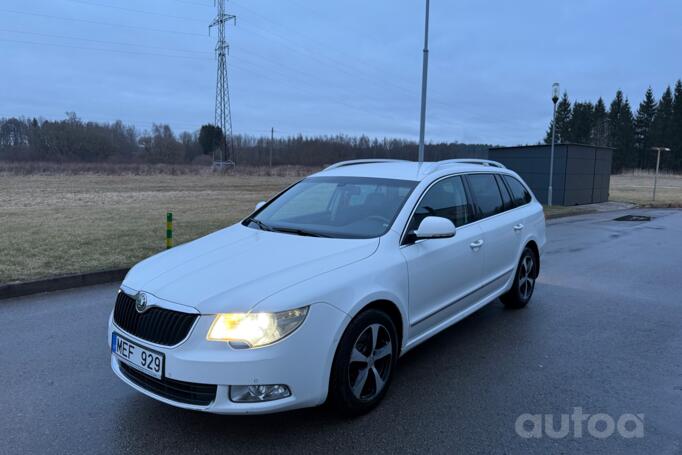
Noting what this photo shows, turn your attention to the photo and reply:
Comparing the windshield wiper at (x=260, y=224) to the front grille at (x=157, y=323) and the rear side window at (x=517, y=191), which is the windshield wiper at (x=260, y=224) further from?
the rear side window at (x=517, y=191)

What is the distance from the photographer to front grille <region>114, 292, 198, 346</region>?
2.86 m

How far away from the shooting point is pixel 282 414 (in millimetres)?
3346

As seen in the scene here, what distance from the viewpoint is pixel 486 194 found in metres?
5.20

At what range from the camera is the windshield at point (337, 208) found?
3959 mm

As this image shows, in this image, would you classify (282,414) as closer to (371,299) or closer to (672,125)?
(371,299)

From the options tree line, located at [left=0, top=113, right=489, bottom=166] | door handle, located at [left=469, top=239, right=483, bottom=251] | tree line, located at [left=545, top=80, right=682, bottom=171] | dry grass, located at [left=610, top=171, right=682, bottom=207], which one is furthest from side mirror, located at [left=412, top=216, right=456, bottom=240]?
tree line, located at [left=545, top=80, right=682, bottom=171]

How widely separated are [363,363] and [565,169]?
67.7 ft

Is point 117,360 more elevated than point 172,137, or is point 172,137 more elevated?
point 172,137

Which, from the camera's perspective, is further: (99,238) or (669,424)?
(99,238)

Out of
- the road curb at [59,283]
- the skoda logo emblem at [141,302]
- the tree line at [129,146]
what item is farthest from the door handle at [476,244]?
the tree line at [129,146]

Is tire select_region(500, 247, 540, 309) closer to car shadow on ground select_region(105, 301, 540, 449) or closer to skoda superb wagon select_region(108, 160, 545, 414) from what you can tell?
skoda superb wagon select_region(108, 160, 545, 414)

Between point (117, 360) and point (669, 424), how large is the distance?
3.64 metres

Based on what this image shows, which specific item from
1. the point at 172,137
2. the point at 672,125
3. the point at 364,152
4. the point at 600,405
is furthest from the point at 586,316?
the point at 672,125

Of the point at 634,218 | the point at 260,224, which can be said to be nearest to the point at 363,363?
the point at 260,224
